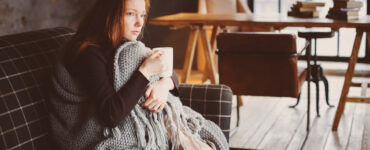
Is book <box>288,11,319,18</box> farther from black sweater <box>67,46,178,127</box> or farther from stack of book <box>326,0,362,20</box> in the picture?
black sweater <box>67,46,178,127</box>

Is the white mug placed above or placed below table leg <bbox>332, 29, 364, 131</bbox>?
above

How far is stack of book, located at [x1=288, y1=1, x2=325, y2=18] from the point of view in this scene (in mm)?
3963

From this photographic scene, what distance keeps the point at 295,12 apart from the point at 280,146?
1277 mm

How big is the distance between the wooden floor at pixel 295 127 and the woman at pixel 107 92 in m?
1.60

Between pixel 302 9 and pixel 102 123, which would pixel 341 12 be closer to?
pixel 302 9

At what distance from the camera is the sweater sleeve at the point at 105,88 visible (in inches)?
66.8

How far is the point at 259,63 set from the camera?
3.20m

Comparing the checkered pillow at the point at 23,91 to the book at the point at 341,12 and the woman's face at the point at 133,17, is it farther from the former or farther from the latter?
the book at the point at 341,12

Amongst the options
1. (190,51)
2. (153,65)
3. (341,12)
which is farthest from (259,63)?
(153,65)

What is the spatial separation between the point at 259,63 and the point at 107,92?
1.65 metres

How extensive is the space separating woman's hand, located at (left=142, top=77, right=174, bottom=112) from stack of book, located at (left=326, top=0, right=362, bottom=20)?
2134 millimetres

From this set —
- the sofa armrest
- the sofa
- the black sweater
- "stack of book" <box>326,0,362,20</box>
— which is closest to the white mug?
the black sweater

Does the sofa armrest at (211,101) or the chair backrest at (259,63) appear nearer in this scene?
the sofa armrest at (211,101)

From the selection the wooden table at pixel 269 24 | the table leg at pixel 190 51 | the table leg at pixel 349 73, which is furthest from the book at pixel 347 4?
the table leg at pixel 190 51
